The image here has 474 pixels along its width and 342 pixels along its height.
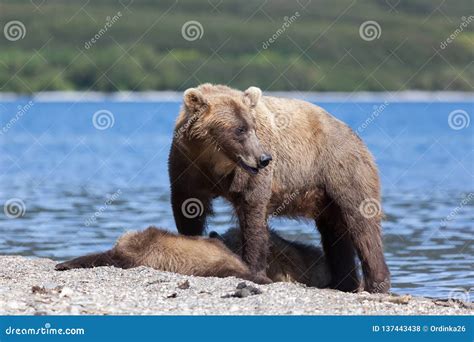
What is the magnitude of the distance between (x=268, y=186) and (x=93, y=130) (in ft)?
157

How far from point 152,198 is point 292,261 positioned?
1142 cm

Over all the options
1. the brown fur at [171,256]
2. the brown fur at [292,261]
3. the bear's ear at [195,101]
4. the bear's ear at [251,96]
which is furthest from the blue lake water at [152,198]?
the bear's ear at [195,101]

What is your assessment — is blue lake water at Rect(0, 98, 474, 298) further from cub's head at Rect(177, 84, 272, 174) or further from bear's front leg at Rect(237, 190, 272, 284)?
cub's head at Rect(177, 84, 272, 174)

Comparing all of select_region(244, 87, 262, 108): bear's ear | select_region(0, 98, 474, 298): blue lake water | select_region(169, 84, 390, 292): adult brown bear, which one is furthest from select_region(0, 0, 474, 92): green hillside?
select_region(244, 87, 262, 108): bear's ear

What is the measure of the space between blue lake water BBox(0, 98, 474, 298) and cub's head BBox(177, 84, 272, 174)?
237 cm

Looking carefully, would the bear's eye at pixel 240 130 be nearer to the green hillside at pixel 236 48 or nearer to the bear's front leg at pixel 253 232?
the bear's front leg at pixel 253 232

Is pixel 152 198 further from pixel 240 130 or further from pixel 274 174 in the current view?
pixel 240 130

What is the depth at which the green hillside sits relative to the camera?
359ft

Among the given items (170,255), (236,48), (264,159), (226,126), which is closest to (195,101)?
(226,126)

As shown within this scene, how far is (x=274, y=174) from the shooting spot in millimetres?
11461

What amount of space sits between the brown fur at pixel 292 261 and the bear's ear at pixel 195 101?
146 cm

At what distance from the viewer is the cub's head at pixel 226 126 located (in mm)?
10773

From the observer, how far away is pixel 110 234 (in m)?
16.8
